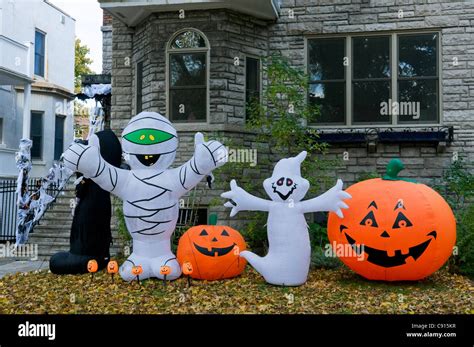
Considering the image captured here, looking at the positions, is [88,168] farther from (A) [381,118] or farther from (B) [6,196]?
(B) [6,196]

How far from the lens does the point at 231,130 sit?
30.7ft

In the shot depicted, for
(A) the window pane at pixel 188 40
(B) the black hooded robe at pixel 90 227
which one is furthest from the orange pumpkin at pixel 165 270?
(A) the window pane at pixel 188 40

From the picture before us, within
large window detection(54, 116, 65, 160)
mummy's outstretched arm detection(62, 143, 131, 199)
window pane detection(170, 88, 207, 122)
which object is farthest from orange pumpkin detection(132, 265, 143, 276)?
large window detection(54, 116, 65, 160)

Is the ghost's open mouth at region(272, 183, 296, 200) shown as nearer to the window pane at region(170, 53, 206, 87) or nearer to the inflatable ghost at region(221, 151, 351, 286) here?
the inflatable ghost at region(221, 151, 351, 286)

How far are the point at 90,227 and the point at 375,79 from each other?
257 inches

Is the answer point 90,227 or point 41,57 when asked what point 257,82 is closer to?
point 90,227

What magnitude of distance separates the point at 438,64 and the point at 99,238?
7.43 m

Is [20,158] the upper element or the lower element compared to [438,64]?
lower

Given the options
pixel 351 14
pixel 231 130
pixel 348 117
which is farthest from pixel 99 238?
pixel 351 14

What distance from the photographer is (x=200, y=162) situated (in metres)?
5.92

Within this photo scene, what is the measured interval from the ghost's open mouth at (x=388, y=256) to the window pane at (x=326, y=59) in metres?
5.24

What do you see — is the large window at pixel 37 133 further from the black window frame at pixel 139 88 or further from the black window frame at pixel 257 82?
the black window frame at pixel 257 82

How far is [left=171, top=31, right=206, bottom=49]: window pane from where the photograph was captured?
31.6 feet
